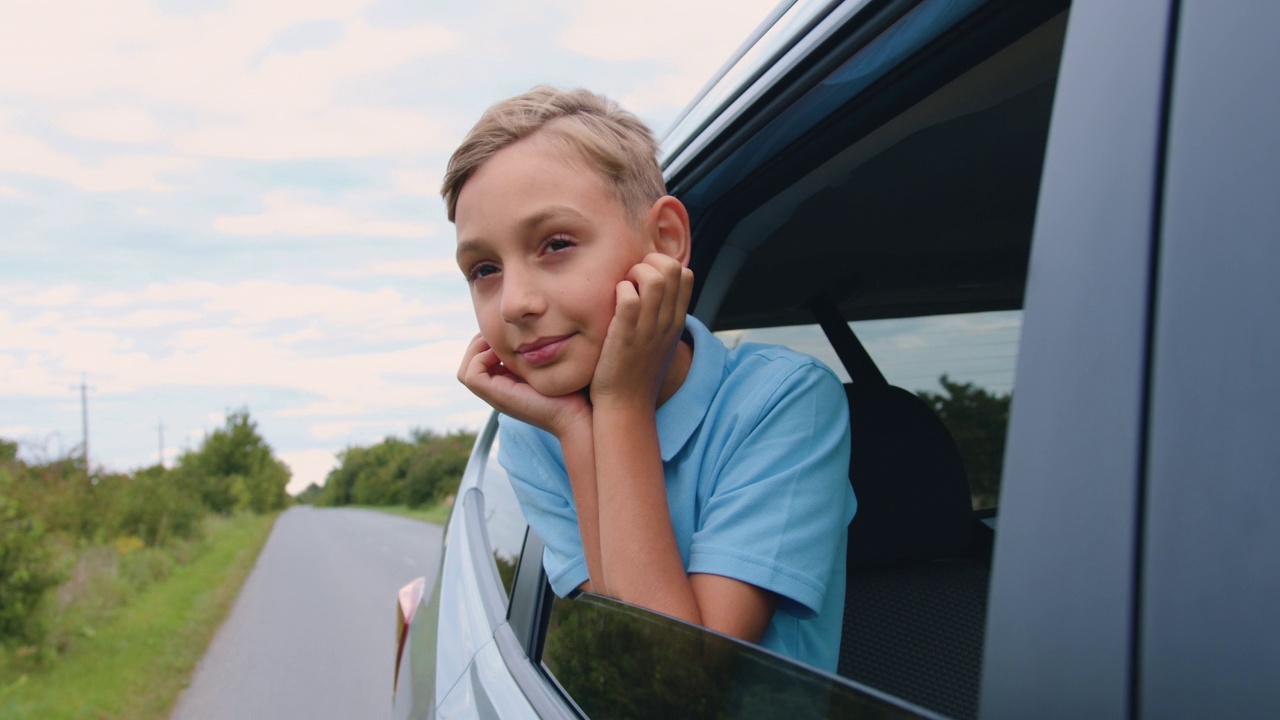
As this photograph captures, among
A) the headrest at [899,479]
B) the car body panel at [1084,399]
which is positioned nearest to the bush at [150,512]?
the headrest at [899,479]

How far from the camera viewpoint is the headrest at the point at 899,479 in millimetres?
2047

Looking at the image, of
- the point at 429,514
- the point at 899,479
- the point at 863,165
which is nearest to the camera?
the point at 863,165

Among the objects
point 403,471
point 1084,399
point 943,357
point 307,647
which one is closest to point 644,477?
point 1084,399

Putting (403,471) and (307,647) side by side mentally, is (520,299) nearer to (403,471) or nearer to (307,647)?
(307,647)

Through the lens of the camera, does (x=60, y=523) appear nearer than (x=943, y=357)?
No

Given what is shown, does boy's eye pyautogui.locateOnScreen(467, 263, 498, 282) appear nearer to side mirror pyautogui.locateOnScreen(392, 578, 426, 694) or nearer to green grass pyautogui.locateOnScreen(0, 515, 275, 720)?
side mirror pyautogui.locateOnScreen(392, 578, 426, 694)

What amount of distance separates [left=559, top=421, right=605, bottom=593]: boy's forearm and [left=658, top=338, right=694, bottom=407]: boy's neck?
0.15 meters

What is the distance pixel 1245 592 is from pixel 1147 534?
0.06 metres

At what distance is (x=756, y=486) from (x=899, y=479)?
90cm

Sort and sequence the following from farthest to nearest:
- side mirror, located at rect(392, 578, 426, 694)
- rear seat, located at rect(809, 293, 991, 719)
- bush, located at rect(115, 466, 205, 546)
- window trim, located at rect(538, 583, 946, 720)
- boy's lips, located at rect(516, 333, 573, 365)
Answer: bush, located at rect(115, 466, 205, 546) < side mirror, located at rect(392, 578, 426, 694) < rear seat, located at rect(809, 293, 991, 719) < boy's lips, located at rect(516, 333, 573, 365) < window trim, located at rect(538, 583, 946, 720)

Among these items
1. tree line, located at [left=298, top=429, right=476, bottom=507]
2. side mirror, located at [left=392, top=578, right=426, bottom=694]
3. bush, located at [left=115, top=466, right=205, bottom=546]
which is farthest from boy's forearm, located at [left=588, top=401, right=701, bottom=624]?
tree line, located at [left=298, top=429, right=476, bottom=507]

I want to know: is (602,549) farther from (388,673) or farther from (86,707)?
(388,673)

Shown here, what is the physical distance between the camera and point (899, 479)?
6.76ft

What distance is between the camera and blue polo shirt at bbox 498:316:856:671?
122 centimetres
